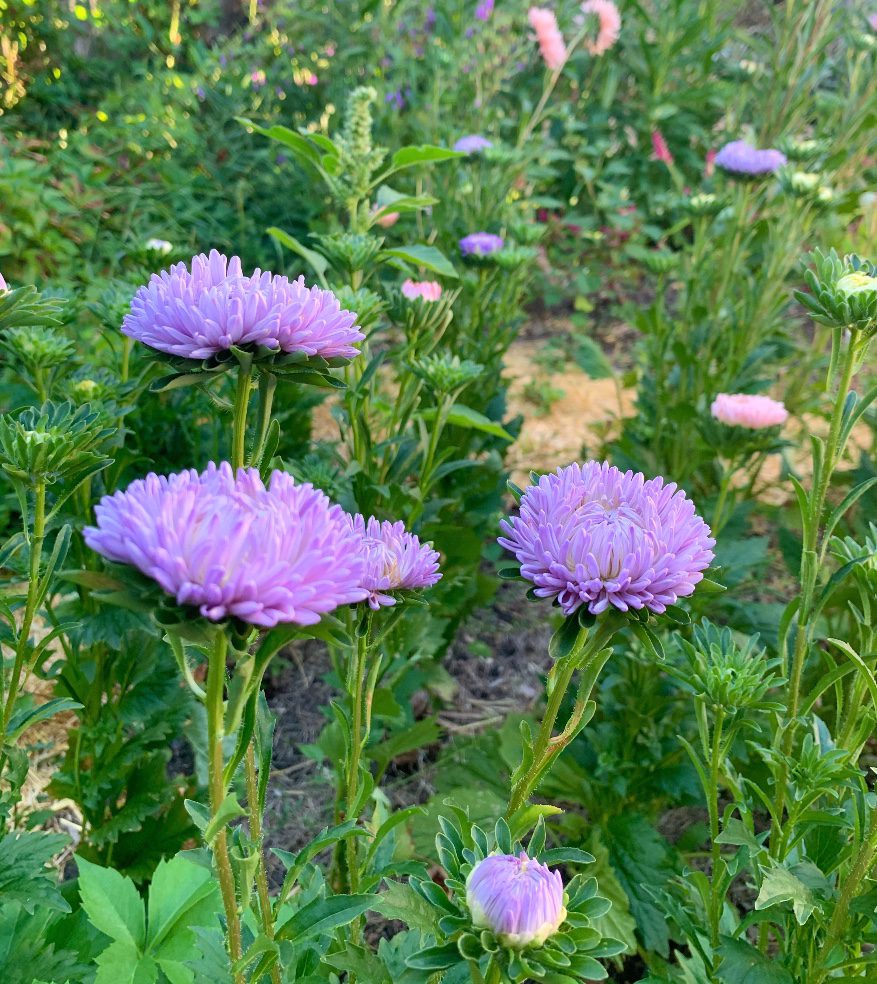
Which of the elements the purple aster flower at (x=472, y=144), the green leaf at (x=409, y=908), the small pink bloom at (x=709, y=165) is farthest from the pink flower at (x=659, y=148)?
the green leaf at (x=409, y=908)

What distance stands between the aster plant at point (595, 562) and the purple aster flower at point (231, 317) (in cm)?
24

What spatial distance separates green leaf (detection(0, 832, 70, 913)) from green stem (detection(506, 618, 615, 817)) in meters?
0.58

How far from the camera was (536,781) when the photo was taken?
834 millimetres

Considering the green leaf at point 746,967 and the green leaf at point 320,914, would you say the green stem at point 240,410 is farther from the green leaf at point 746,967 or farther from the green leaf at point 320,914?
the green leaf at point 746,967

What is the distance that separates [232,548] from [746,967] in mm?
873

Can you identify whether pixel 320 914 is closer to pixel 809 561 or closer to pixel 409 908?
pixel 409 908

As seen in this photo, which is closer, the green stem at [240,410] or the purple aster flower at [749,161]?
the green stem at [240,410]

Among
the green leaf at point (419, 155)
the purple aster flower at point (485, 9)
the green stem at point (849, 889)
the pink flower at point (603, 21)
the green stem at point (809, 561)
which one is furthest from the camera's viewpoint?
the pink flower at point (603, 21)

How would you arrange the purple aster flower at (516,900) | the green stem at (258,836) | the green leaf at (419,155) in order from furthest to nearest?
the green leaf at (419,155)
the green stem at (258,836)
the purple aster flower at (516,900)

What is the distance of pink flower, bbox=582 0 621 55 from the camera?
381cm

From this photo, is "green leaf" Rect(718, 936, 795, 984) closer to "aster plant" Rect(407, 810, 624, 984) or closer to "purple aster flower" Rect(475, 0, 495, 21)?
"aster plant" Rect(407, 810, 624, 984)

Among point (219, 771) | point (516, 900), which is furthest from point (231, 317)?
point (516, 900)

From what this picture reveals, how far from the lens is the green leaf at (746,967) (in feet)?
3.37

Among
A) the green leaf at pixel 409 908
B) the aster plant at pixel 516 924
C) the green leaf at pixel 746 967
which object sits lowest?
the green leaf at pixel 746 967
